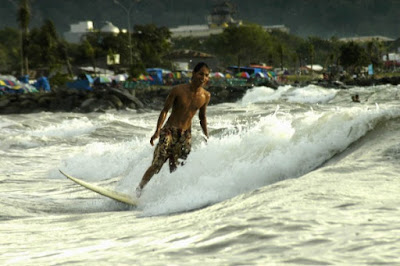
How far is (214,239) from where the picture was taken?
3.71 meters

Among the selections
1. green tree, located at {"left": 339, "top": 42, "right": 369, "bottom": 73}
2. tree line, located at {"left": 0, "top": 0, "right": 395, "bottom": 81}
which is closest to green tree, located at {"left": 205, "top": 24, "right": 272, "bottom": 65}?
tree line, located at {"left": 0, "top": 0, "right": 395, "bottom": 81}

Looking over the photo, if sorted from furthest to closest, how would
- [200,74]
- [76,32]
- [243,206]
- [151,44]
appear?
[76,32] < [151,44] < [200,74] < [243,206]

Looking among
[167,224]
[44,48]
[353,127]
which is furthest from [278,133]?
[44,48]

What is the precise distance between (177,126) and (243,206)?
2275 mm

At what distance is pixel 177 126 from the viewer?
6.84m

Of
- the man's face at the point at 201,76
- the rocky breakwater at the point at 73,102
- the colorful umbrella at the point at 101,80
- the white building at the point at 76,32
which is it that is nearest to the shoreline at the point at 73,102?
the rocky breakwater at the point at 73,102

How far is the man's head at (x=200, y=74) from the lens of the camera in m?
6.52

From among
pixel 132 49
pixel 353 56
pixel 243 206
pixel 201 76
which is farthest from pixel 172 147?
pixel 353 56

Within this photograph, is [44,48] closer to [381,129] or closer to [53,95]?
[53,95]

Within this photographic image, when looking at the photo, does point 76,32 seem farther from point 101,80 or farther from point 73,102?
point 73,102

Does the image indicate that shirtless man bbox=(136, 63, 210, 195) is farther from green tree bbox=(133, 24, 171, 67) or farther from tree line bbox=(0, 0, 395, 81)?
green tree bbox=(133, 24, 171, 67)

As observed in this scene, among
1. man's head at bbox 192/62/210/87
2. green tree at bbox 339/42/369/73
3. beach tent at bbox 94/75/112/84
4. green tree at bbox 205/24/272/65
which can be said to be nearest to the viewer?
man's head at bbox 192/62/210/87

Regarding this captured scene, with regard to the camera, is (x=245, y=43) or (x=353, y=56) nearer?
(x=353, y=56)

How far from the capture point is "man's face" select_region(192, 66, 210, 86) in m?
6.53
